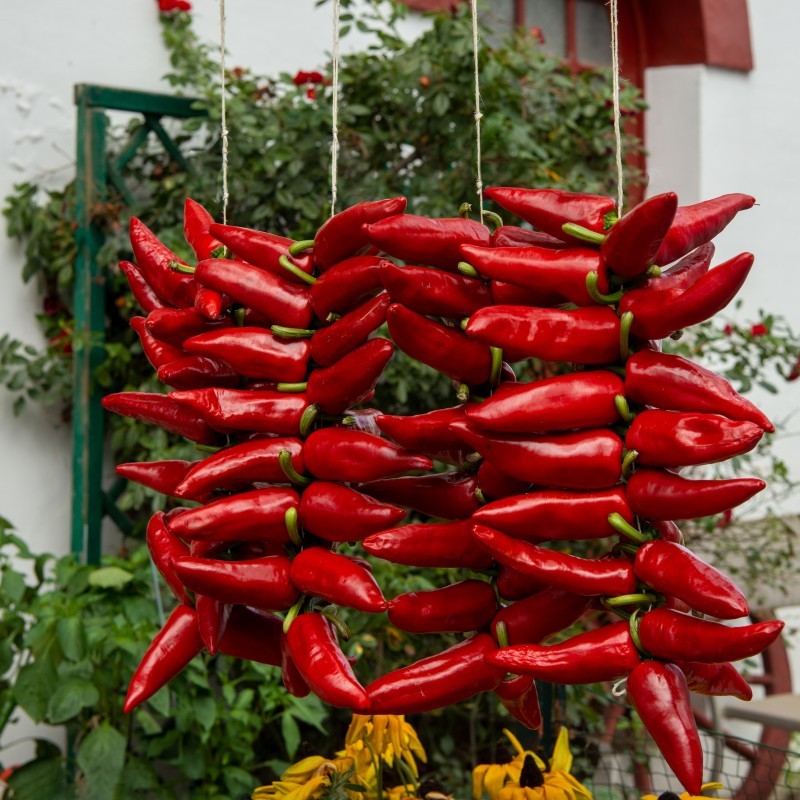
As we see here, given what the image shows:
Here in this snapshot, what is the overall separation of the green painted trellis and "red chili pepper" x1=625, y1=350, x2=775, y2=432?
1799 mm

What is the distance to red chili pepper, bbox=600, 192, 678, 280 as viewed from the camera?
2.28ft

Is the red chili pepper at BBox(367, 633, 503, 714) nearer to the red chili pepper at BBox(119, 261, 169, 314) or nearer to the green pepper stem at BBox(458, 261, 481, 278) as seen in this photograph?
the green pepper stem at BBox(458, 261, 481, 278)

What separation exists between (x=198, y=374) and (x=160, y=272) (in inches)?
5.0

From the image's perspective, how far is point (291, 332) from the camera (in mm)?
834

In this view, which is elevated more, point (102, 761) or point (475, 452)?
point (475, 452)

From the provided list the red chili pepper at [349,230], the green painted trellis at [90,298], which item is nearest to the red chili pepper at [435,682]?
the red chili pepper at [349,230]

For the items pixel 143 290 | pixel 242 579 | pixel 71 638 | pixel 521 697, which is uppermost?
pixel 143 290

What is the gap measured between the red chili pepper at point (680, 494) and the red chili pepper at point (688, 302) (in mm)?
99

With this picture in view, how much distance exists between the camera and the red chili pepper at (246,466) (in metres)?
0.82

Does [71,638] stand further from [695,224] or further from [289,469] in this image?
[695,224]

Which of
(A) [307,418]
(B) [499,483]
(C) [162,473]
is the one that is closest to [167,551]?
(C) [162,473]

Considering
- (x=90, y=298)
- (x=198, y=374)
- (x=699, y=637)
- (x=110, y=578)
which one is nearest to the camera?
(x=699, y=637)

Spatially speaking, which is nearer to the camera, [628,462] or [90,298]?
[628,462]

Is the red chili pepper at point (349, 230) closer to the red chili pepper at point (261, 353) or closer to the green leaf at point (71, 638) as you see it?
the red chili pepper at point (261, 353)
